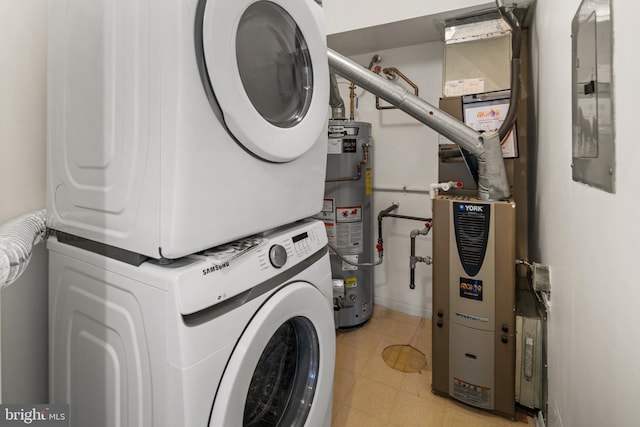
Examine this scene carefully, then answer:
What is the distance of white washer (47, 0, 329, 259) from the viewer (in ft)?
2.13

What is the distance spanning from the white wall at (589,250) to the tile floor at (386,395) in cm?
40

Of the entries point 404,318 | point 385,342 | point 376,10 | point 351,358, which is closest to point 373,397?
point 351,358

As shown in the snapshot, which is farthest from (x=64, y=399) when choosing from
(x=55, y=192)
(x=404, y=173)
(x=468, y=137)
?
(x=404, y=173)

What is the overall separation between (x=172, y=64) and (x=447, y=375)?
1729 mm

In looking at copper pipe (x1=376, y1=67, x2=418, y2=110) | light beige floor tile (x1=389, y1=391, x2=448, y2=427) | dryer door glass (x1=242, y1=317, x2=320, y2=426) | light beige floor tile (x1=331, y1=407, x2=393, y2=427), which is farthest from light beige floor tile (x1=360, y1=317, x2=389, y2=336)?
copper pipe (x1=376, y1=67, x2=418, y2=110)

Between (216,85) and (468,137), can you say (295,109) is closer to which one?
(216,85)

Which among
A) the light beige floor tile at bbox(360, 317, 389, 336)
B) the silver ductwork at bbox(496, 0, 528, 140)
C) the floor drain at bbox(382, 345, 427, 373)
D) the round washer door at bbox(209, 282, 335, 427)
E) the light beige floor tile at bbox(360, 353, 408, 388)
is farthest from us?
the light beige floor tile at bbox(360, 317, 389, 336)

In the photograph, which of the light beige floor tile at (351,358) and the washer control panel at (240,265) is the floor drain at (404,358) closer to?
the light beige floor tile at (351,358)

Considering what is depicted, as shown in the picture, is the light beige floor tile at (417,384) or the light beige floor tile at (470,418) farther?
the light beige floor tile at (417,384)

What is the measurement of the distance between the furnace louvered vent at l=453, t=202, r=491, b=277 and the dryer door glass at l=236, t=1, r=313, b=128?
0.95 metres

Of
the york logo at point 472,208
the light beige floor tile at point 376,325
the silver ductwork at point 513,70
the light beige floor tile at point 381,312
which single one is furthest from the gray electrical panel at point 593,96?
the light beige floor tile at point 381,312

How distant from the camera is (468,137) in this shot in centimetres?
155

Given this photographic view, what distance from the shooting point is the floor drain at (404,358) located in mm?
1906
